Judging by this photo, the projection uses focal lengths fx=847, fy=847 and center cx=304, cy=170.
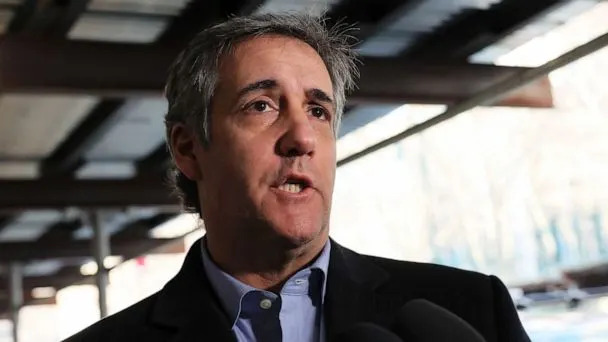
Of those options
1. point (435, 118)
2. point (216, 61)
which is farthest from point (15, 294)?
point (216, 61)

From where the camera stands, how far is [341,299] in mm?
1207

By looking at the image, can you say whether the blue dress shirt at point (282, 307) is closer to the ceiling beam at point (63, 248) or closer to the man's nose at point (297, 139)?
the man's nose at point (297, 139)

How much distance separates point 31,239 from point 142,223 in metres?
1.73

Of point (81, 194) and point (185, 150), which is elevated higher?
point (81, 194)

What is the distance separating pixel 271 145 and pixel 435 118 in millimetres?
4758

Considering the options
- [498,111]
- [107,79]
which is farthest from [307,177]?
[498,111]

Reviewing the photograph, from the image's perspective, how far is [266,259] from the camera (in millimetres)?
1216

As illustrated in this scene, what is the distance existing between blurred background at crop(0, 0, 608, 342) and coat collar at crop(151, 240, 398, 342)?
8.26 ft

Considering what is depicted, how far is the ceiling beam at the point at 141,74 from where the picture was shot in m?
4.48

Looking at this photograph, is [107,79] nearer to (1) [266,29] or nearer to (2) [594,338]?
(2) [594,338]

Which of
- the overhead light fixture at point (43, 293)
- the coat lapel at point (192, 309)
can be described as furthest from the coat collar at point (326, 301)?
the overhead light fixture at point (43, 293)

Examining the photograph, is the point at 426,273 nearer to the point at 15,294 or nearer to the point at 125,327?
the point at 125,327

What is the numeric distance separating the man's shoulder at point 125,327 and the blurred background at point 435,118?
254 centimetres

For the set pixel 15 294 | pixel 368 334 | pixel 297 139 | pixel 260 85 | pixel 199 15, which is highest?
pixel 199 15
